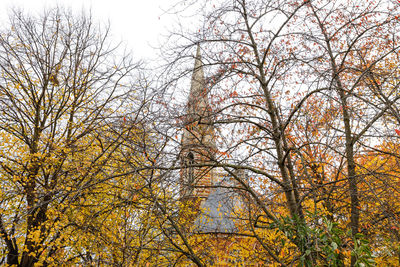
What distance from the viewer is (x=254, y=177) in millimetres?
5891

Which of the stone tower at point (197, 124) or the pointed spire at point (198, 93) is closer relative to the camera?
the stone tower at point (197, 124)

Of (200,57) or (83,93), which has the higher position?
(83,93)

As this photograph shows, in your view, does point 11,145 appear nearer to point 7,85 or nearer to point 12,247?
point 7,85

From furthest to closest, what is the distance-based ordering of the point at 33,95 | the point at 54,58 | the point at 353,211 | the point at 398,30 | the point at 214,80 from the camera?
the point at 54,58 → the point at 33,95 → the point at 353,211 → the point at 214,80 → the point at 398,30

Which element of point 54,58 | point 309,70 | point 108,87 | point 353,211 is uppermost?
point 54,58

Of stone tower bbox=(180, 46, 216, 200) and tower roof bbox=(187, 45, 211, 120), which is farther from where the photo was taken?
tower roof bbox=(187, 45, 211, 120)

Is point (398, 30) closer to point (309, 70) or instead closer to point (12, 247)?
point (309, 70)

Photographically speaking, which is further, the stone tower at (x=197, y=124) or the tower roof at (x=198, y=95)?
the tower roof at (x=198, y=95)

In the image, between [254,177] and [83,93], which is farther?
[83,93]

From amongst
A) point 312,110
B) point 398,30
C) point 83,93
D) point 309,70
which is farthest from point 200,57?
point 83,93

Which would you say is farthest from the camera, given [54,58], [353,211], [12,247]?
[54,58]

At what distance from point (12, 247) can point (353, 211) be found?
943 cm

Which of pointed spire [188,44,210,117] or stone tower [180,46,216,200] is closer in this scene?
stone tower [180,46,216,200]

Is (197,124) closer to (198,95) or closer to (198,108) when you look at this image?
A: (198,108)
